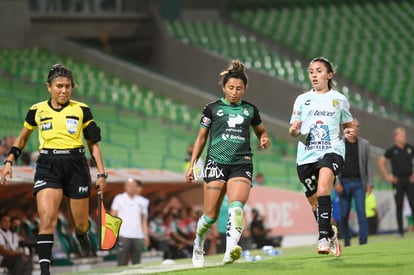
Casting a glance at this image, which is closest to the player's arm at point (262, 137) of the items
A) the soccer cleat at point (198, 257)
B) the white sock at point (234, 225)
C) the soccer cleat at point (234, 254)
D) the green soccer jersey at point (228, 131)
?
the green soccer jersey at point (228, 131)

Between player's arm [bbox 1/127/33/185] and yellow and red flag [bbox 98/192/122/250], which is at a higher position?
player's arm [bbox 1/127/33/185]

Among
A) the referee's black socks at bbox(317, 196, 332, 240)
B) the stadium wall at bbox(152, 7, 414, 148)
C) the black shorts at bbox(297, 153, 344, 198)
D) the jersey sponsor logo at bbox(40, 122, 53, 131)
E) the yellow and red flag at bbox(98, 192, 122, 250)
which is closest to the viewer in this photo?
the jersey sponsor logo at bbox(40, 122, 53, 131)

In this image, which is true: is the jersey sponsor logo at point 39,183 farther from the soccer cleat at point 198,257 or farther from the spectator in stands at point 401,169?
the spectator in stands at point 401,169

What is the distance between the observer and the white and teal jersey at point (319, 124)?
11672 mm

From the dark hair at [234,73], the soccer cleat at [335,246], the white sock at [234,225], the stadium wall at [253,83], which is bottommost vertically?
the soccer cleat at [335,246]

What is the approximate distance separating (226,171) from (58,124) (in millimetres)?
1961

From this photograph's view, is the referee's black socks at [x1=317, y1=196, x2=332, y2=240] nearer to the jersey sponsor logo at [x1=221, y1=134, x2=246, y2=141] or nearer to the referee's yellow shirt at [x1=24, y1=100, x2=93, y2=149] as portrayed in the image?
the jersey sponsor logo at [x1=221, y1=134, x2=246, y2=141]

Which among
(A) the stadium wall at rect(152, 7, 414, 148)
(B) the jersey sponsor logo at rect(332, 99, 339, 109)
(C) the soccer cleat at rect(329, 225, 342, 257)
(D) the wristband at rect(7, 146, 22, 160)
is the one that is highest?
(A) the stadium wall at rect(152, 7, 414, 148)

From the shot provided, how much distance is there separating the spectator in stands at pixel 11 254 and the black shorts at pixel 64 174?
5549 mm

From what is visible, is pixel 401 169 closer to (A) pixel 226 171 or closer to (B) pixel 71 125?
(A) pixel 226 171

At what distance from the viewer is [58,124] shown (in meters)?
11.3

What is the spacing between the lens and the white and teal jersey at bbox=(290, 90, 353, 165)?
460 inches

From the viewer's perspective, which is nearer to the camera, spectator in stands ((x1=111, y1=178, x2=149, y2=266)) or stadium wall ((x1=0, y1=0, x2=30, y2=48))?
spectator in stands ((x1=111, y1=178, x2=149, y2=266))

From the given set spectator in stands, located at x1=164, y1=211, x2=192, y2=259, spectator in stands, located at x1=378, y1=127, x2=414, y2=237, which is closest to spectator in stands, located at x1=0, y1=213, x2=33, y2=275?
spectator in stands, located at x1=164, y1=211, x2=192, y2=259
